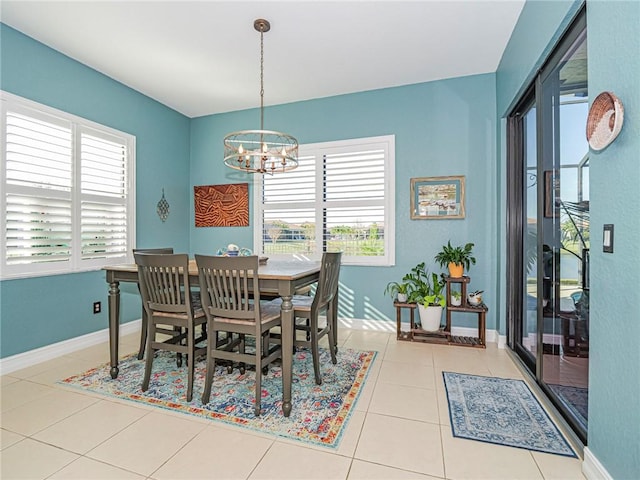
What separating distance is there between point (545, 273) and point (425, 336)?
155 centimetres

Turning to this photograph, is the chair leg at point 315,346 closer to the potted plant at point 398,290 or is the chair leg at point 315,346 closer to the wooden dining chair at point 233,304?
the wooden dining chair at point 233,304

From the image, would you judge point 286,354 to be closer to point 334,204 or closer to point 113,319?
point 113,319

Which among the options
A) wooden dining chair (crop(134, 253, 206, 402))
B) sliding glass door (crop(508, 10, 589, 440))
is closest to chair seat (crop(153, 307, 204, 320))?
wooden dining chair (crop(134, 253, 206, 402))

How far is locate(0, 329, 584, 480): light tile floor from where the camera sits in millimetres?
1567

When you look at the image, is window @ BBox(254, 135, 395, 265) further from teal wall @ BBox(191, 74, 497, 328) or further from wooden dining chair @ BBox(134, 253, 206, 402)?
wooden dining chair @ BBox(134, 253, 206, 402)

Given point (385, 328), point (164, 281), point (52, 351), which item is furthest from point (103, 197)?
point (385, 328)

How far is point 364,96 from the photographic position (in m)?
3.98

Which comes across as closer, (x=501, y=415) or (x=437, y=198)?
(x=501, y=415)

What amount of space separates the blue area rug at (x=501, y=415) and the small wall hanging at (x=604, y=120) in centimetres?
152

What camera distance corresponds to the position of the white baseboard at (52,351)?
2.74m

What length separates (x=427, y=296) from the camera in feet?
11.4

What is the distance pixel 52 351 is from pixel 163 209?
6.51ft

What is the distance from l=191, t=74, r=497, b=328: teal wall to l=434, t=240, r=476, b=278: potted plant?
0.19 m

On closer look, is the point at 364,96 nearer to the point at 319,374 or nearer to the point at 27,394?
the point at 319,374
